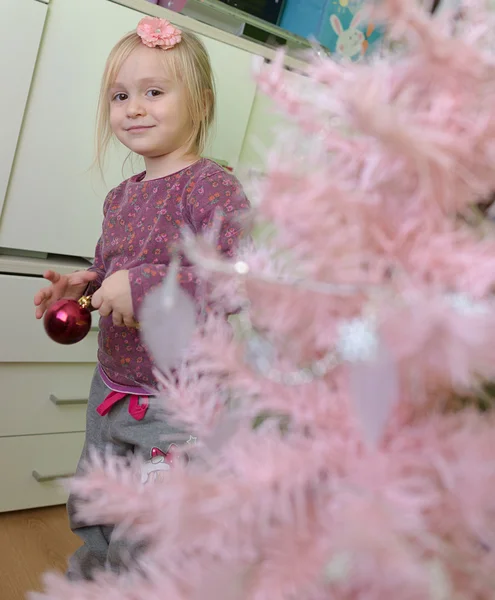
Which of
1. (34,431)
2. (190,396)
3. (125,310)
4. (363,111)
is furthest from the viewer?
(34,431)

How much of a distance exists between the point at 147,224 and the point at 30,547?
2.76ft

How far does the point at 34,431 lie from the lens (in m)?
1.29

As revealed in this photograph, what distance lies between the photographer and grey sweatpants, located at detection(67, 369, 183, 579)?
0.82 m

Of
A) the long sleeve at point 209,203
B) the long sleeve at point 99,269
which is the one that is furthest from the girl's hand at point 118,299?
the long sleeve at point 99,269

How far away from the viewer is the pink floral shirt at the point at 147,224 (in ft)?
2.59

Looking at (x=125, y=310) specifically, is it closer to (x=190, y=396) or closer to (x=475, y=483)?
(x=190, y=396)

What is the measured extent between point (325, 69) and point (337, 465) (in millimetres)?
161

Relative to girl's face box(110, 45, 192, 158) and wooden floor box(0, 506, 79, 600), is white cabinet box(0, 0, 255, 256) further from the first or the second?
wooden floor box(0, 506, 79, 600)

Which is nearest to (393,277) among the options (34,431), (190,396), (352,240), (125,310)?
(352,240)

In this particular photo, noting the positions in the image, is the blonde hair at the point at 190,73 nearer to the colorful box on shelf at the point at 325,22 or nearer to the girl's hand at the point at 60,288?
the girl's hand at the point at 60,288

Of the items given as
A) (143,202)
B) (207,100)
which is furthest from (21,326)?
(207,100)

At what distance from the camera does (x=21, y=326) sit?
1.19 m

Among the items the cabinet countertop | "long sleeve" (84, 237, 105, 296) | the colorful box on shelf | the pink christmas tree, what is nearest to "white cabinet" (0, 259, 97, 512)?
"long sleeve" (84, 237, 105, 296)

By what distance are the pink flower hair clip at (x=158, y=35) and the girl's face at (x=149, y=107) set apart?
14 millimetres
